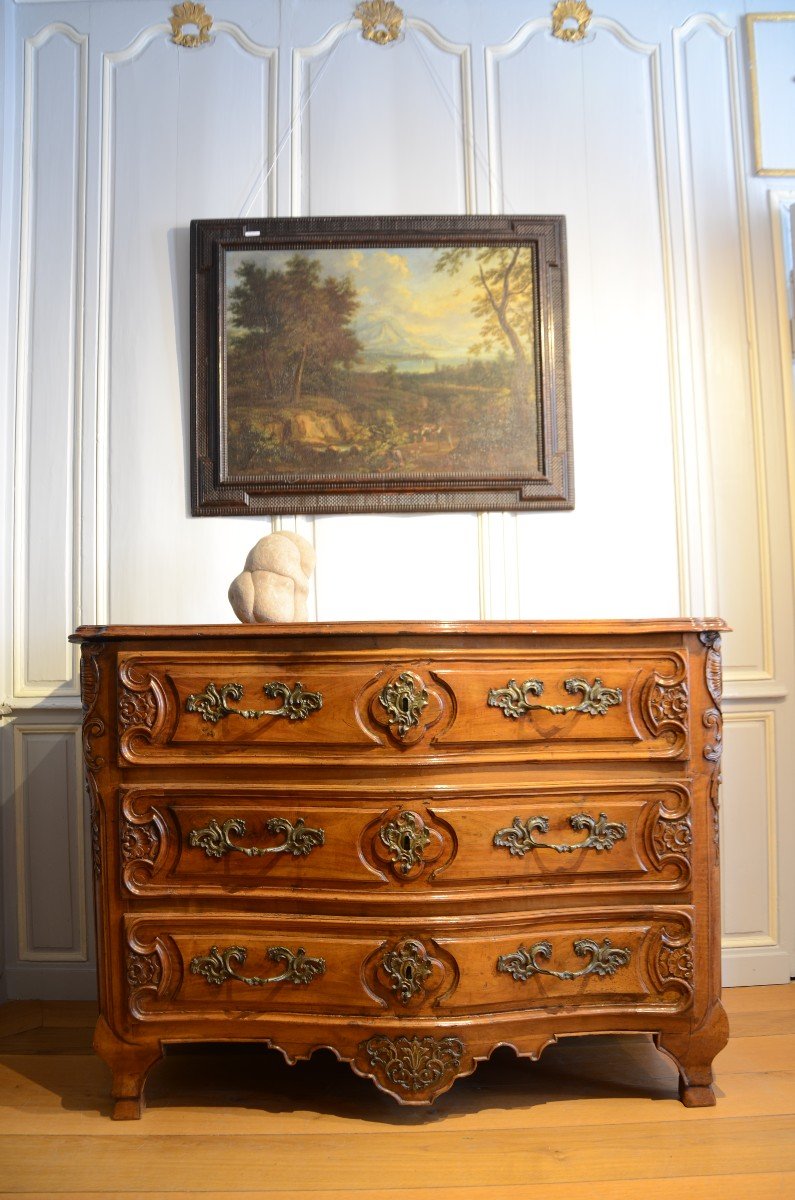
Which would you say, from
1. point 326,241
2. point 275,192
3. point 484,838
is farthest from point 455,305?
point 484,838

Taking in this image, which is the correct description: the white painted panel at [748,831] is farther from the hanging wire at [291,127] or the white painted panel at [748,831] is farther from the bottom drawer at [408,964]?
the hanging wire at [291,127]

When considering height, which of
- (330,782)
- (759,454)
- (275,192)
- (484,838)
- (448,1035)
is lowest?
(448,1035)

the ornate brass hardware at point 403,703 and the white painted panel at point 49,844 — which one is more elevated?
the ornate brass hardware at point 403,703

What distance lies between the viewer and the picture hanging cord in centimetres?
301

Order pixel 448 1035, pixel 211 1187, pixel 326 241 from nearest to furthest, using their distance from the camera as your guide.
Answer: pixel 211 1187 < pixel 448 1035 < pixel 326 241

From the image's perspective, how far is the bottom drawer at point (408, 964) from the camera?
2023 millimetres

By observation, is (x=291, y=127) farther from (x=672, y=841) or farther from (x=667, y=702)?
(x=672, y=841)

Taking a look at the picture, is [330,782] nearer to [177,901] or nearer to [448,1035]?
[177,901]

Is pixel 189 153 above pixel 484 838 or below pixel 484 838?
above

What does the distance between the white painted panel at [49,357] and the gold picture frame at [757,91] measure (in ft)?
8.15

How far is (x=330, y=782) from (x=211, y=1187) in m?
0.91

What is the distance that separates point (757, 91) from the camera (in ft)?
10.1

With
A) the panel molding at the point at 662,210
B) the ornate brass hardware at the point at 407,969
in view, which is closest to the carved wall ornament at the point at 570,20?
the panel molding at the point at 662,210

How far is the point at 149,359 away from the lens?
2973 millimetres
